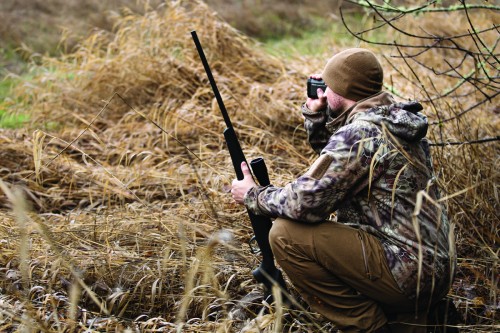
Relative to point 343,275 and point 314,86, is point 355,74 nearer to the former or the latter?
point 314,86

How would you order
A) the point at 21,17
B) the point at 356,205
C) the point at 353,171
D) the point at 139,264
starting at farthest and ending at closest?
the point at 21,17 < the point at 139,264 < the point at 356,205 < the point at 353,171

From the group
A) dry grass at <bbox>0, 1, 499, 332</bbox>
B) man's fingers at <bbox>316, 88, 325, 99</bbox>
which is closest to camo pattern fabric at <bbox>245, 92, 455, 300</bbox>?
dry grass at <bbox>0, 1, 499, 332</bbox>

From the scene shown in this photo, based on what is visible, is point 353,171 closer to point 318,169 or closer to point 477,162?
point 318,169

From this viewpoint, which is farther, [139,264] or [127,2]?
[127,2]

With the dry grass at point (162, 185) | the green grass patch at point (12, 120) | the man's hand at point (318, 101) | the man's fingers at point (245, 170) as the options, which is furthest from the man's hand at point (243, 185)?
the green grass patch at point (12, 120)

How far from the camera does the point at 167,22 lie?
6.39 metres

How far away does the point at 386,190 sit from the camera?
97.1 inches

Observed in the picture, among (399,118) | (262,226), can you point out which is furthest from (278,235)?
(399,118)

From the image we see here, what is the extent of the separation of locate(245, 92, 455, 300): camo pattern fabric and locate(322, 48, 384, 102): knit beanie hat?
7cm

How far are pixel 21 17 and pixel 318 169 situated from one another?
9.60m

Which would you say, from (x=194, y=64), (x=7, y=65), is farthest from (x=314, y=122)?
(x=7, y=65)

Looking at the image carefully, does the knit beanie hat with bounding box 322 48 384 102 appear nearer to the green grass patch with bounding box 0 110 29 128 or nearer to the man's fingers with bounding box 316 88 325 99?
the man's fingers with bounding box 316 88 325 99

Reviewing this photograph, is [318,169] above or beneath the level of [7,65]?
above

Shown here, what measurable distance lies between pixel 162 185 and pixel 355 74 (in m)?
1.99
